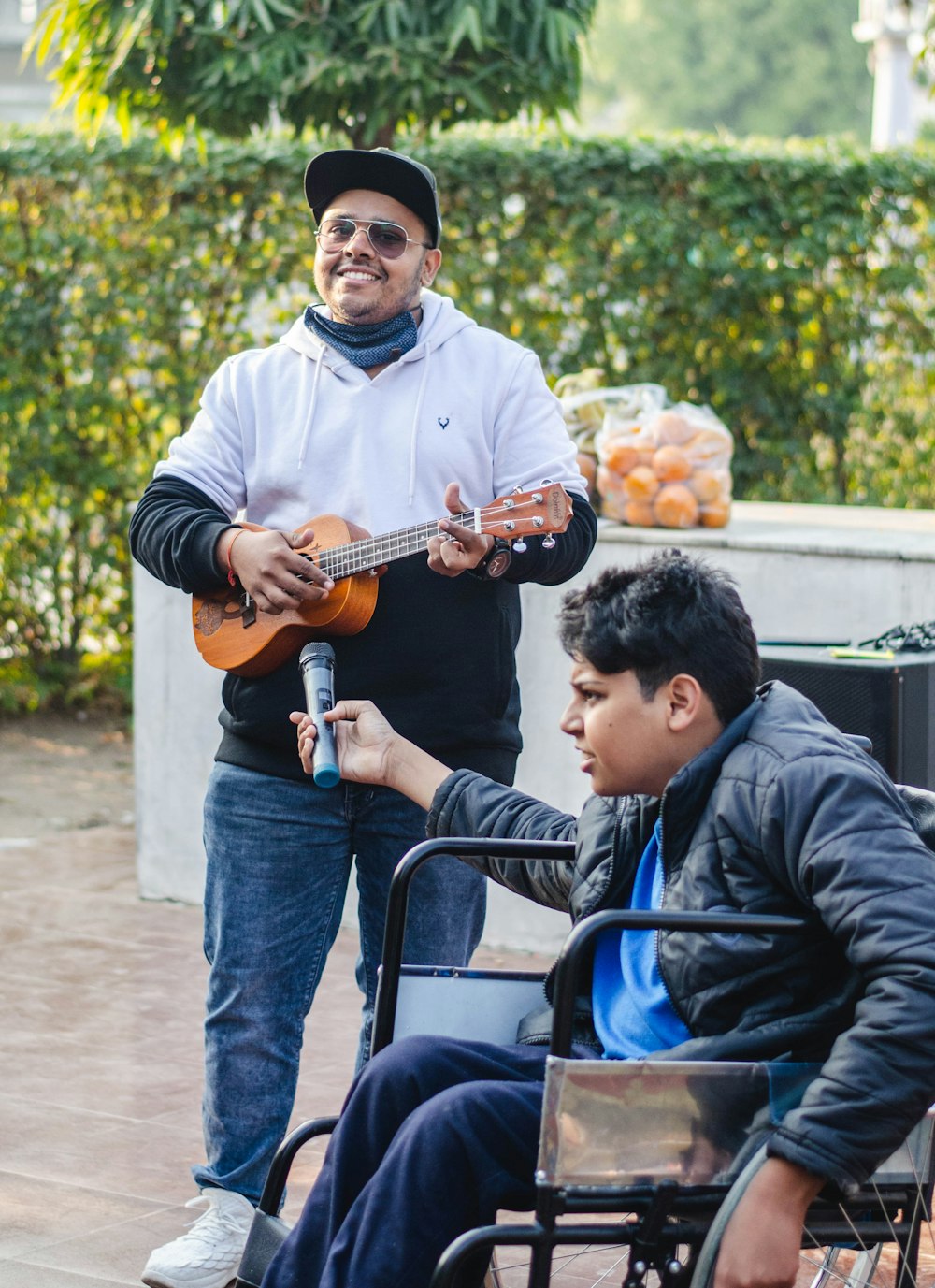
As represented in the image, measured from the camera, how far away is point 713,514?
17.9 feet

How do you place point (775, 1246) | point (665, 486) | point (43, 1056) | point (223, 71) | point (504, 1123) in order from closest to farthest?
1. point (775, 1246)
2. point (504, 1123)
3. point (43, 1056)
4. point (665, 486)
5. point (223, 71)

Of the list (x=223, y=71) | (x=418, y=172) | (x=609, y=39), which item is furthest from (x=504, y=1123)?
(x=609, y=39)

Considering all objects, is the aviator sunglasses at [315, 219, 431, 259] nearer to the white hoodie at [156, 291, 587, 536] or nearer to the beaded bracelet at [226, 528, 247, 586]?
the white hoodie at [156, 291, 587, 536]

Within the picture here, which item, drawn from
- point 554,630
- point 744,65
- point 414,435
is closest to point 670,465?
point 554,630

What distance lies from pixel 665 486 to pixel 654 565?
2938 millimetres

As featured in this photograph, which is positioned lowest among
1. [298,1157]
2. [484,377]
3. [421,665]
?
[298,1157]

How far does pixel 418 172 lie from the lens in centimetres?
322

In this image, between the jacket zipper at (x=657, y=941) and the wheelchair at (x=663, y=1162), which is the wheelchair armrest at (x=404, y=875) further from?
the wheelchair at (x=663, y=1162)

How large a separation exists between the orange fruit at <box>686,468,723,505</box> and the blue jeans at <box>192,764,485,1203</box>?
2382mm

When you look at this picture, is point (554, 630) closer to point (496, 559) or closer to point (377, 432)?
point (377, 432)

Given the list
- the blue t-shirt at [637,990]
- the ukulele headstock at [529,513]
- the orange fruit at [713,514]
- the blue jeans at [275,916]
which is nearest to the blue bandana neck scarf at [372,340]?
the ukulele headstock at [529,513]

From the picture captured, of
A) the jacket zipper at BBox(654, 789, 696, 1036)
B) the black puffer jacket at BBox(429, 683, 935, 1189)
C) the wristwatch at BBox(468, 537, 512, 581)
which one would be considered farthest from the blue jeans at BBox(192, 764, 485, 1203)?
the jacket zipper at BBox(654, 789, 696, 1036)

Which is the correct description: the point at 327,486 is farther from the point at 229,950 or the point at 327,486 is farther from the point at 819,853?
Result: the point at 819,853

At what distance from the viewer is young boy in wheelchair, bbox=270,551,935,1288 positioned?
2148mm
